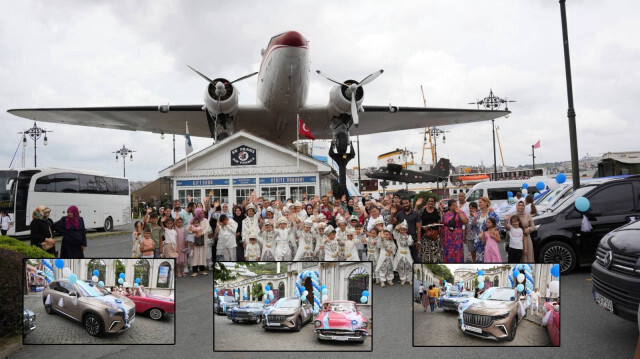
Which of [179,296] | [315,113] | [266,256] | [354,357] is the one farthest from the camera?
[315,113]

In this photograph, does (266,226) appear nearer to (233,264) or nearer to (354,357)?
(354,357)

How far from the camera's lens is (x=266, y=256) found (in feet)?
26.4

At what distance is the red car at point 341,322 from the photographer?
2662 mm

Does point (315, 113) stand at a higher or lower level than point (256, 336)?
higher

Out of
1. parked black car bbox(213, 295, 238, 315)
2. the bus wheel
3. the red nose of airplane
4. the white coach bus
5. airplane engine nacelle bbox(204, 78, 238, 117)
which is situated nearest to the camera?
parked black car bbox(213, 295, 238, 315)

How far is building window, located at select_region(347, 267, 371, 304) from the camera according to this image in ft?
8.95

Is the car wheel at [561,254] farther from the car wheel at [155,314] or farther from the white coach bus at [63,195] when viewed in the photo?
the white coach bus at [63,195]

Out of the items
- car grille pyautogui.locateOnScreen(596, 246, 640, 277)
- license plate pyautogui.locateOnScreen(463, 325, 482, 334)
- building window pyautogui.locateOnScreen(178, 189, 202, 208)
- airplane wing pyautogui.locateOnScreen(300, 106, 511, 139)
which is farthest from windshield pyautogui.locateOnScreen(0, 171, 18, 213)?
car grille pyautogui.locateOnScreen(596, 246, 640, 277)

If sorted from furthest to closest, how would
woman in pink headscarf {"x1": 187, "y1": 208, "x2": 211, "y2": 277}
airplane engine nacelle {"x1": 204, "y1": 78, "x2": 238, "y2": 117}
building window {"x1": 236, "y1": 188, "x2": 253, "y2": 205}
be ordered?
airplane engine nacelle {"x1": 204, "y1": 78, "x2": 238, "y2": 117} → building window {"x1": 236, "y1": 188, "x2": 253, "y2": 205} → woman in pink headscarf {"x1": 187, "y1": 208, "x2": 211, "y2": 277}

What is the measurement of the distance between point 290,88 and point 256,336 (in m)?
14.9

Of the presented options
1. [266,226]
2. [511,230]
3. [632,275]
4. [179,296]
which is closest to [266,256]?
Result: [266,226]

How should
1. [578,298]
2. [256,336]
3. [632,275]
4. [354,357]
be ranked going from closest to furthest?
[256,336] < [632,275] < [354,357] < [578,298]

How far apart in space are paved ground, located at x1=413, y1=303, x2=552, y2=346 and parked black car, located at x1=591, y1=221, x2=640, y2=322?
2025mm

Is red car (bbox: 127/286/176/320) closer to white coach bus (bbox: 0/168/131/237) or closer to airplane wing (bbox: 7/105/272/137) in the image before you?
airplane wing (bbox: 7/105/272/137)
